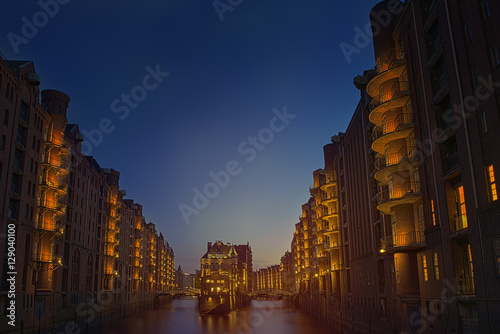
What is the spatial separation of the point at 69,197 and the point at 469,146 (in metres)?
58.5

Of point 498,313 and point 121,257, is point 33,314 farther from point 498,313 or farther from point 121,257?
point 121,257

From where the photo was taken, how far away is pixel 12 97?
45.0 m

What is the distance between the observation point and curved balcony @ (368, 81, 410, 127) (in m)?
33.0

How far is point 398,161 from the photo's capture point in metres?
34.0

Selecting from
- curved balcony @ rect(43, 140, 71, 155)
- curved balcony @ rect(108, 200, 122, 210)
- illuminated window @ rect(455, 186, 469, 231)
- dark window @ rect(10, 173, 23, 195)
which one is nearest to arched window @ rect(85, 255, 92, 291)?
curved balcony @ rect(108, 200, 122, 210)

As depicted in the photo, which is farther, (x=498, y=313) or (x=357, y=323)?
(x=357, y=323)

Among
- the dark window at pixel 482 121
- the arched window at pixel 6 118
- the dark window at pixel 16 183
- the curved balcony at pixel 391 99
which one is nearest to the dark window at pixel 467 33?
the dark window at pixel 482 121

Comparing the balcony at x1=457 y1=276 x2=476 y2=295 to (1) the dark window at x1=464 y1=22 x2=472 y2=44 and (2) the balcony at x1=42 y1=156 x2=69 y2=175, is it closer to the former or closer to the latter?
(1) the dark window at x1=464 y1=22 x2=472 y2=44

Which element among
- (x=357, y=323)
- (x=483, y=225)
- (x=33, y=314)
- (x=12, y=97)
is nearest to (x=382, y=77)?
(x=483, y=225)

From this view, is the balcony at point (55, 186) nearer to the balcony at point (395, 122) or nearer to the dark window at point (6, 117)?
the dark window at point (6, 117)

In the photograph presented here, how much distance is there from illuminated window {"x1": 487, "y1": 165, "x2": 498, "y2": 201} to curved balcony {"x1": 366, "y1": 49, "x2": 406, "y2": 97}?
552 inches

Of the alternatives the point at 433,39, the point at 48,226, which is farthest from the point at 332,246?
the point at 433,39

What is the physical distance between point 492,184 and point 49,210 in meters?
47.9

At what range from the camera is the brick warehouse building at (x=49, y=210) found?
147ft
